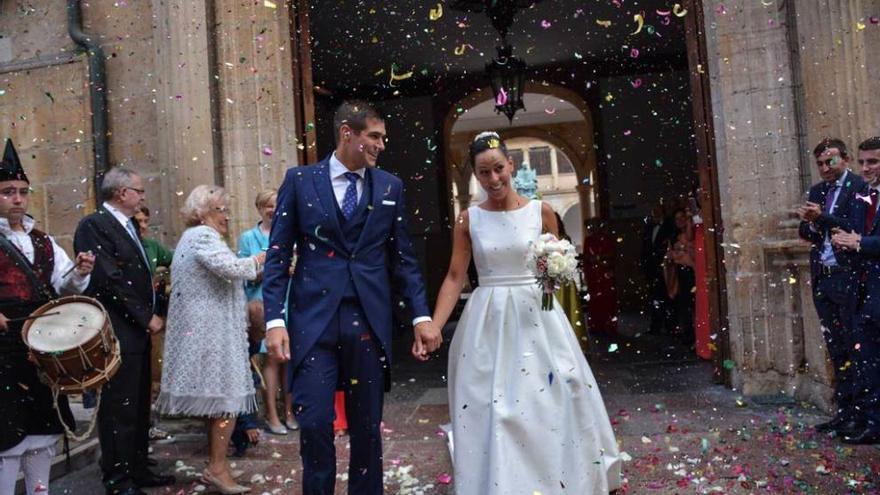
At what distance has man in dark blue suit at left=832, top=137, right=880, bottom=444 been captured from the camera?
4566 mm

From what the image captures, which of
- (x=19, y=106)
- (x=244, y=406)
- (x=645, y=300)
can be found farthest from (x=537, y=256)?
(x=645, y=300)

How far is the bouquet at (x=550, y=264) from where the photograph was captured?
3426 millimetres

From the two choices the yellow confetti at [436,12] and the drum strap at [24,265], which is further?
the yellow confetti at [436,12]

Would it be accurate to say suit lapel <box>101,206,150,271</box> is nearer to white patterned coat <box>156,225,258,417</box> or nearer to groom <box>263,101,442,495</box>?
white patterned coat <box>156,225,258,417</box>

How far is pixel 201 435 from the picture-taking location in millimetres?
5930

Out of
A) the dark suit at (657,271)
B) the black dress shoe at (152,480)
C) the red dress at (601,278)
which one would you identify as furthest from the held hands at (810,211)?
the red dress at (601,278)

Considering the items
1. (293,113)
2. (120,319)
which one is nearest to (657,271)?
(293,113)

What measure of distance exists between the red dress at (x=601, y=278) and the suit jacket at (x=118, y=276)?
7.32 meters

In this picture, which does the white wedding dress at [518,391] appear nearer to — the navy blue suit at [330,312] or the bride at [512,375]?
the bride at [512,375]

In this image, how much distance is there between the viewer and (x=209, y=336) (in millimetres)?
4520

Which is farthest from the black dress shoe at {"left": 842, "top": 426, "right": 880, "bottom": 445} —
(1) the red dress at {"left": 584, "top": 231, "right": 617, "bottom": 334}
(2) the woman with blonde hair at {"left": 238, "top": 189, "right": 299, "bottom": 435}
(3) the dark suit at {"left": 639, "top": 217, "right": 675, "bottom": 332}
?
(1) the red dress at {"left": 584, "top": 231, "right": 617, "bottom": 334}

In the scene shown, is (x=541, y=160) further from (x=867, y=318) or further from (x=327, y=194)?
(x=327, y=194)

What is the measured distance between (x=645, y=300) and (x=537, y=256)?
11992 mm

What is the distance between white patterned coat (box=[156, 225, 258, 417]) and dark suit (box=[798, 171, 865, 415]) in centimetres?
356
